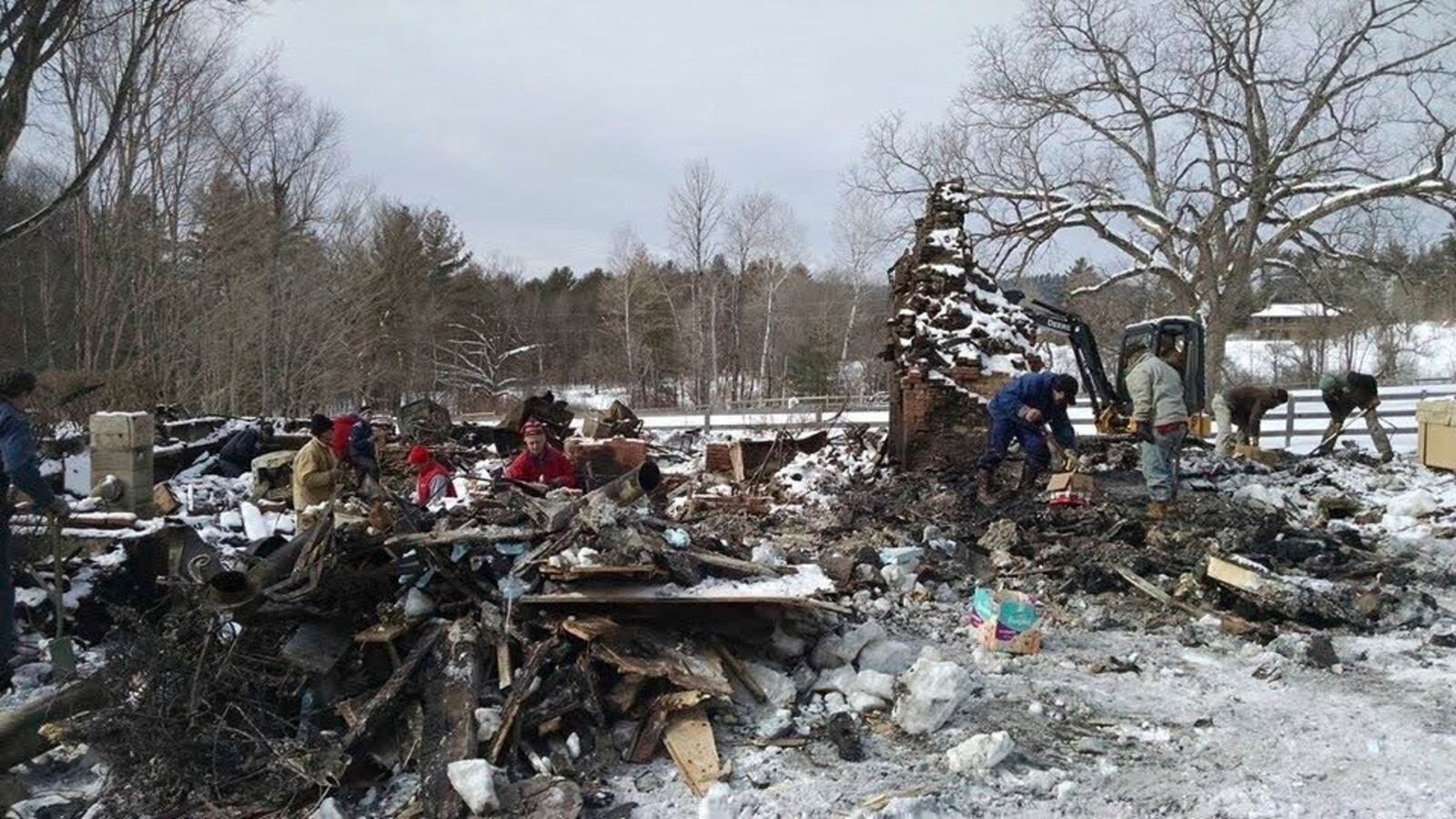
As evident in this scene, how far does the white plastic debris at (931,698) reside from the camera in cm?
426

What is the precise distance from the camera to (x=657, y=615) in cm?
481

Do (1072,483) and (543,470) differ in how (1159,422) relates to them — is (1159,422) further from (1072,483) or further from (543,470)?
(543,470)

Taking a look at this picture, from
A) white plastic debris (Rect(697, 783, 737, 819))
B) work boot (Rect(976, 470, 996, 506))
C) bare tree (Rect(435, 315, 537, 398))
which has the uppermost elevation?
bare tree (Rect(435, 315, 537, 398))

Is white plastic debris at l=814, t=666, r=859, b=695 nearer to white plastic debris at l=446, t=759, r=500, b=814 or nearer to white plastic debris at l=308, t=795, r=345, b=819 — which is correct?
white plastic debris at l=446, t=759, r=500, b=814

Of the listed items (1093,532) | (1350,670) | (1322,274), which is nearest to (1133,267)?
(1322,274)

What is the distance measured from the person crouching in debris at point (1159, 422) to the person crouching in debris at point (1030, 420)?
0.68 metres

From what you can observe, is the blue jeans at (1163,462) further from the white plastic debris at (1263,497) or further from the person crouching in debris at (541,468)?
the person crouching in debris at (541,468)

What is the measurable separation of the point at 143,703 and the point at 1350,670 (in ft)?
20.3

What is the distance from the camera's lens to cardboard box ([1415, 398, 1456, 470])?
10398 millimetres

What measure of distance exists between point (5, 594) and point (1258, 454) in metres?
13.2

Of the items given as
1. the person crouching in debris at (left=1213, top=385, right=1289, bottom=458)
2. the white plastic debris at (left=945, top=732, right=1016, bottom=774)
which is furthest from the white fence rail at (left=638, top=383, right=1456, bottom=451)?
the white plastic debris at (left=945, top=732, right=1016, bottom=774)

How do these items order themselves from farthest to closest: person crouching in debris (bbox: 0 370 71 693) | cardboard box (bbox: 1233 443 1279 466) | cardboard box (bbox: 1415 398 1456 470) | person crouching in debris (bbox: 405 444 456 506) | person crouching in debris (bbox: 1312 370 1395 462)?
person crouching in debris (bbox: 1312 370 1395 462), cardboard box (bbox: 1233 443 1279 466), cardboard box (bbox: 1415 398 1456 470), person crouching in debris (bbox: 405 444 456 506), person crouching in debris (bbox: 0 370 71 693)

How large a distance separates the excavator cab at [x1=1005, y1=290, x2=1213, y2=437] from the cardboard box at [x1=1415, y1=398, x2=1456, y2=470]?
2.79 metres

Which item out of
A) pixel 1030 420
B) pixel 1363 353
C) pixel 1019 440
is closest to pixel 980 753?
pixel 1030 420
